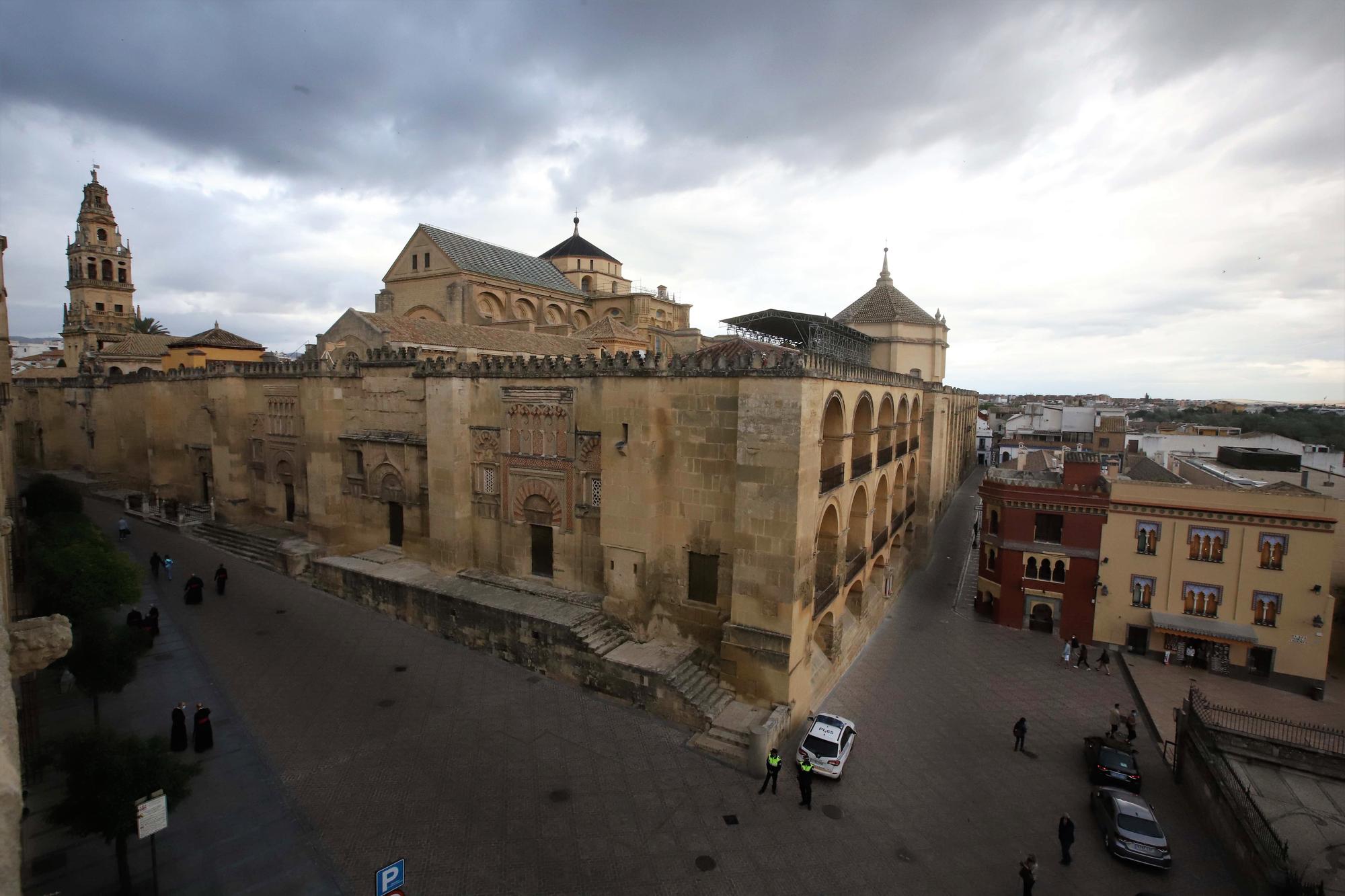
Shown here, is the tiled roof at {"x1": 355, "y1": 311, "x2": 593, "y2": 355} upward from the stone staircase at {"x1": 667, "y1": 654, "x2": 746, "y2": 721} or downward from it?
upward

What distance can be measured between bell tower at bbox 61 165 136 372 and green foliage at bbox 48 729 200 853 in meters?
43.6

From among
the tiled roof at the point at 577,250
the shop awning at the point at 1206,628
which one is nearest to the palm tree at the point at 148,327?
the tiled roof at the point at 577,250

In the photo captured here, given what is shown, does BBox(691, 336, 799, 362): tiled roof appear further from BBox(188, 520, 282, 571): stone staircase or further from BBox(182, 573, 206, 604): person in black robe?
BBox(188, 520, 282, 571): stone staircase

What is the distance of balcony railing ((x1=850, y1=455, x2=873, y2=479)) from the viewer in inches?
684

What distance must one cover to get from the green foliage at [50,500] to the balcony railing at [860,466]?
865 inches

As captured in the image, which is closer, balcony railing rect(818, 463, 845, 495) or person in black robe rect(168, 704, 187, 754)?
person in black robe rect(168, 704, 187, 754)

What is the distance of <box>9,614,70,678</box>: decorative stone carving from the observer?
→ 622cm

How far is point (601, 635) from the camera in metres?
15.3

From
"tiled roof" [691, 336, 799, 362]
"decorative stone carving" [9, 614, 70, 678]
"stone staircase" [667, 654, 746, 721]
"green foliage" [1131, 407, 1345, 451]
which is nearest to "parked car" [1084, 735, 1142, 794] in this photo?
"stone staircase" [667, 654, 746, 721]

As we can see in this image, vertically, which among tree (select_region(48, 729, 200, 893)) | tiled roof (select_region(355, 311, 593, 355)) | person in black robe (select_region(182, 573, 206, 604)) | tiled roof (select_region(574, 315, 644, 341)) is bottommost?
person in black robe (select_region(182, 573, 206, 604))

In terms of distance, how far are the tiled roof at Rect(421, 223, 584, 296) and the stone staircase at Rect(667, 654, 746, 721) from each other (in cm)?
2537

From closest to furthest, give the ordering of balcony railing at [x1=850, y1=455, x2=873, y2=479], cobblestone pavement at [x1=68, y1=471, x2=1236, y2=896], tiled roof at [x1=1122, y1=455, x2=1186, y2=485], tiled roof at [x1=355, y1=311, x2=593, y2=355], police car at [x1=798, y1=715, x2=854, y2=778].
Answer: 1. cobblestone pavement at [x1=68, y1=471, x2=1236, y2=896]
2. police car at [x1=798, y1=715, x2=854, y2=778]
3. balcony railing at [x1=850, y1=455, x2=873, y2=479]
4. tiled roof at [x1=1122, y1=455, x2=1186, y2=485]
5. tiled roof at [x1=355, y1=311, x2=593, y2=355]

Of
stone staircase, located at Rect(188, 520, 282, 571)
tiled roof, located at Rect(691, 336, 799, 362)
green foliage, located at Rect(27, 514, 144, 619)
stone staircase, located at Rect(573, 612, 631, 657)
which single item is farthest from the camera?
stone staircase, located at Rect(188, 520, 282, 571)

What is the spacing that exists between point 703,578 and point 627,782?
4.75 m
